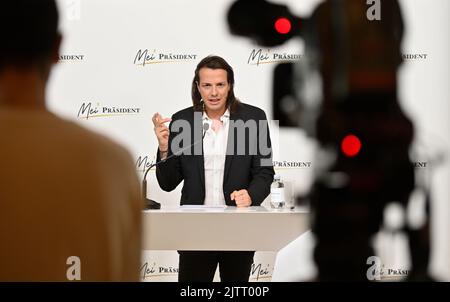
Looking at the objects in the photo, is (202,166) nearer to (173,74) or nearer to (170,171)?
(170,171)

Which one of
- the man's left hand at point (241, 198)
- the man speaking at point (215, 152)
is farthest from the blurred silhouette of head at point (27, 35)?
the man's left hand at point (241, 198)

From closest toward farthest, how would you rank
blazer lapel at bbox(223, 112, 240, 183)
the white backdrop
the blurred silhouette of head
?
the blurred silhouette of head, the white backdrop, blazer lapel at bbox(223, 112, 240, 183)

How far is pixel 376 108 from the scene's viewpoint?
130 centimetres

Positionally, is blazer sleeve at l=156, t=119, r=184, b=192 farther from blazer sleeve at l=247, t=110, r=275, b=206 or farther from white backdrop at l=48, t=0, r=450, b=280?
blazer sleeve at l=247, t=110, r=275, b=206

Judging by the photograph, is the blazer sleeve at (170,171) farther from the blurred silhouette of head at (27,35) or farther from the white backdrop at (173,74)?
the blurred silhouette of head at (27,35)

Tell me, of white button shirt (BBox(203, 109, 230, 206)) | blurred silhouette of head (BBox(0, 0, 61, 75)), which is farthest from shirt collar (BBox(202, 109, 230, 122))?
blurred silhouette of head (BBox(0, 0, 61, 75))

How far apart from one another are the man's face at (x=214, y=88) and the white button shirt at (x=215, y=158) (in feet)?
0.09

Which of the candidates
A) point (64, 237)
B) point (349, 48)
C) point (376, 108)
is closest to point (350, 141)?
point (376, 108)

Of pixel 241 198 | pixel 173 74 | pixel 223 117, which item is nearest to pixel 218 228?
pixel 241 198

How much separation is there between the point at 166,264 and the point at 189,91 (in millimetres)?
497

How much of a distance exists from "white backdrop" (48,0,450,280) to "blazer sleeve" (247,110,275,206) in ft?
0.10

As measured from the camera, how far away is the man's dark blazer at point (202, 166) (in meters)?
1.47

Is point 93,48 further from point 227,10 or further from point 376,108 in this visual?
point 376,108

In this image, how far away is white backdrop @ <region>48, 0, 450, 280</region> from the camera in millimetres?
1355
